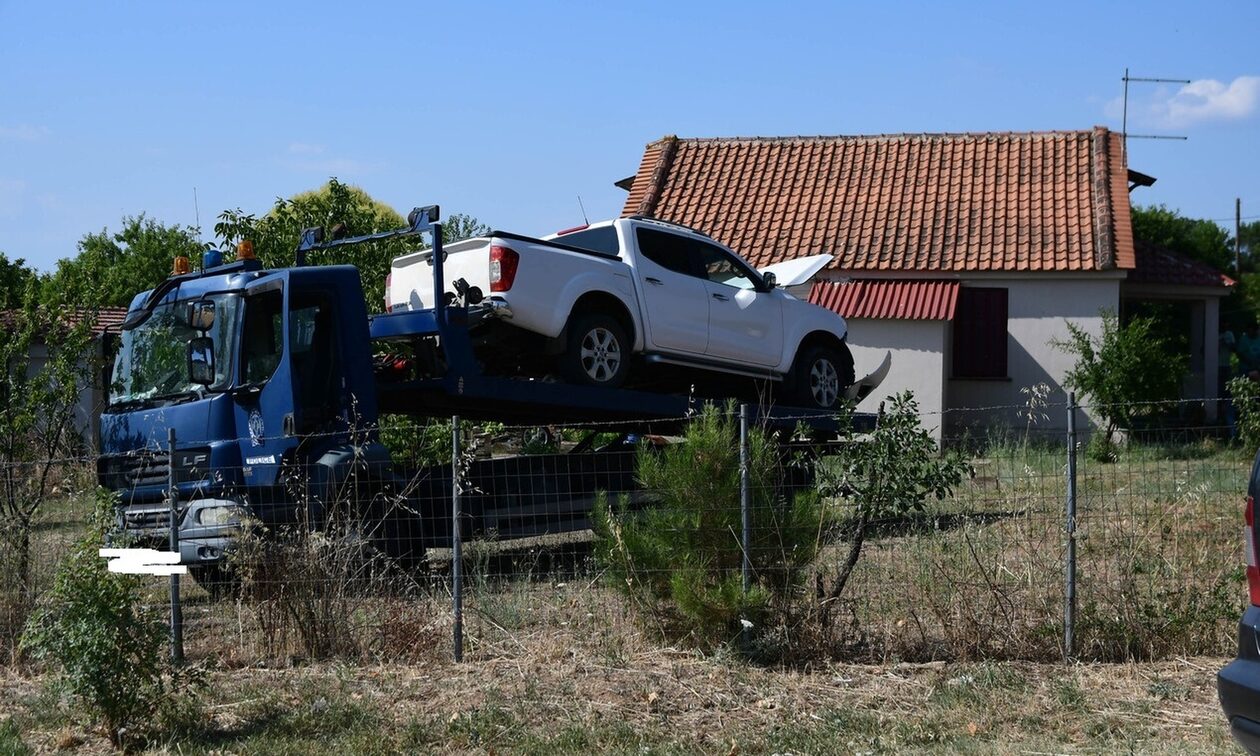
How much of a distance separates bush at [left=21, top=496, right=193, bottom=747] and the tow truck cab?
2844 mm

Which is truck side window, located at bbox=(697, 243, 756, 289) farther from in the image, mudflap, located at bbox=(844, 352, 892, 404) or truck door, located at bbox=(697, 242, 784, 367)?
mudflap, located at bbox=(844, 352, 892, 404)

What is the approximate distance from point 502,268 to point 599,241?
1452mm

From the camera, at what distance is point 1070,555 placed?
787 cm

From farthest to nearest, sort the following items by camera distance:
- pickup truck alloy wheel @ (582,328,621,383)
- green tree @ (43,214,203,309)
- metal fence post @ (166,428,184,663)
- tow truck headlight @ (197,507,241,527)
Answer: green tree @ (43,214,203,309)
pickup truck alloy wheel @ (582,328,621,383)
tow truck headlight @ (197,507,241,527)
metal fence post @ (166,428,184,663)

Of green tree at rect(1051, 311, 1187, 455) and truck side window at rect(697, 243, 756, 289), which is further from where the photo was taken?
green tree at rect(1051, 311, 1187, 455)

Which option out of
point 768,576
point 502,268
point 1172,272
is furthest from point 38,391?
point 1172,272

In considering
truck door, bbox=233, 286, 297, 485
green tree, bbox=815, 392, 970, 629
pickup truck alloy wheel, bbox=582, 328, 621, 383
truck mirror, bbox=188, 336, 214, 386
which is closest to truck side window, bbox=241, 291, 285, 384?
truck door, bbox=233, 286, 297, 485

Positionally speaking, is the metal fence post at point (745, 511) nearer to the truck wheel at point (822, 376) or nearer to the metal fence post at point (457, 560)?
the metal fence post at point (457, 560)

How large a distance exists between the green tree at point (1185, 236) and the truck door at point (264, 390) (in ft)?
88.9

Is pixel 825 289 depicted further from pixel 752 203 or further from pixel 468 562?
pixel 468 562

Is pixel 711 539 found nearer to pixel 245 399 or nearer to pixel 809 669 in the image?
pixel 809 669

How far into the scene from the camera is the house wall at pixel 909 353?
21594 mm

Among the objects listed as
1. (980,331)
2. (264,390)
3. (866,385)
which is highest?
(980,331)

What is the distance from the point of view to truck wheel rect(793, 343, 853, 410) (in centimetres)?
1320
